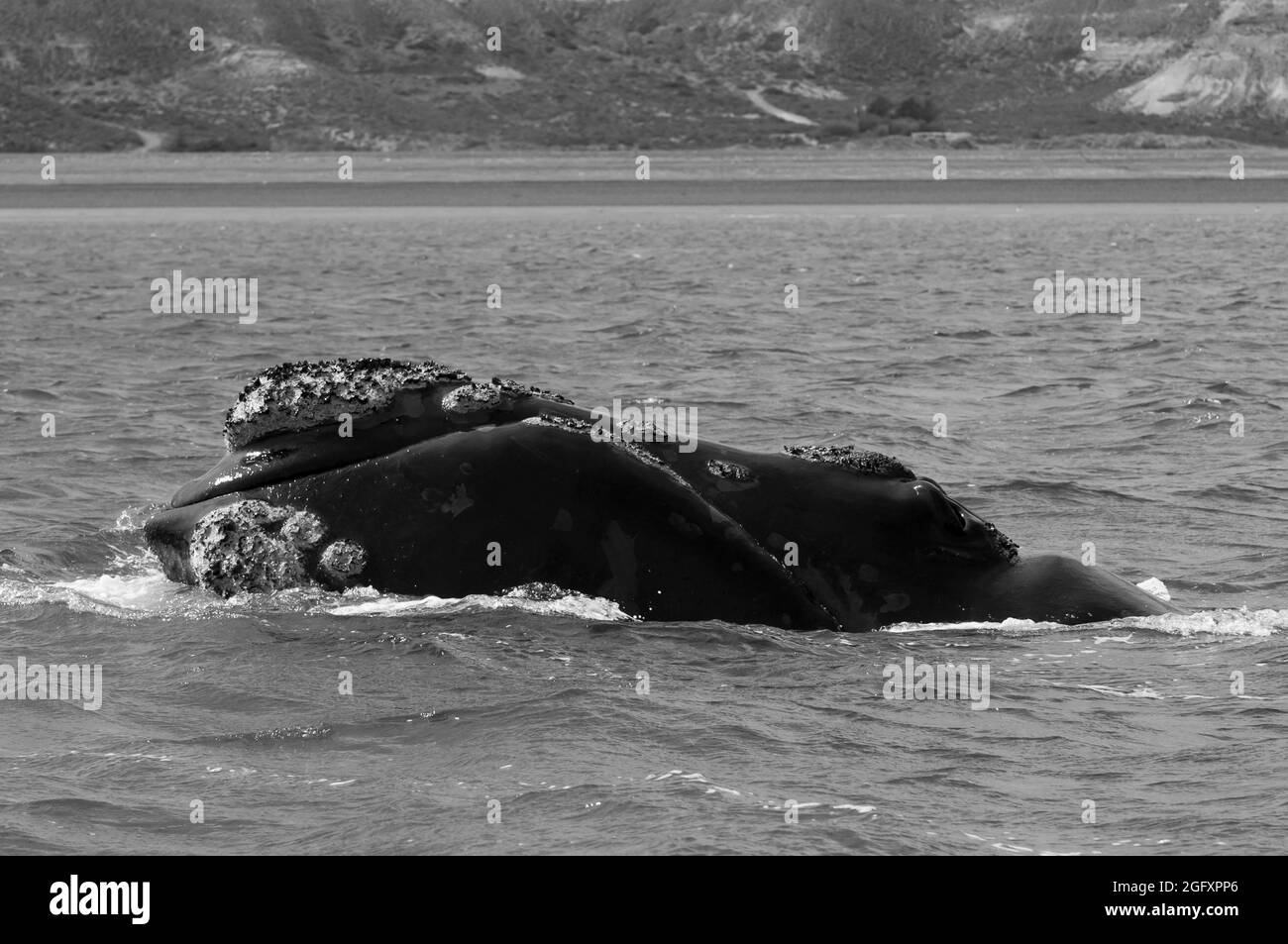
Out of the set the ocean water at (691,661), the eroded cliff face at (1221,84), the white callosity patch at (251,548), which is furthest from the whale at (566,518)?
the eroded cliff face at (1221,84)

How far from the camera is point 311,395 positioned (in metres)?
10.3

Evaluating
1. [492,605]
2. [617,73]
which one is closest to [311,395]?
[492,605]

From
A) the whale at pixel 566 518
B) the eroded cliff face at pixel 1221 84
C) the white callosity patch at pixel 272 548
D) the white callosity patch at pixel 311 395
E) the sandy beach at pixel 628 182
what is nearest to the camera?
the whale at pixel 566 518

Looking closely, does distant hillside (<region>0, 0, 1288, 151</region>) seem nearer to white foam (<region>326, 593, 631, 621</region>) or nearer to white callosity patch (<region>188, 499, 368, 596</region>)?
white callosity patch (<region>188, 499, 368, 596</region>)

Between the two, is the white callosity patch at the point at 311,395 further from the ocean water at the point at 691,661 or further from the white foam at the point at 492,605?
the white foam at the point at 492,605

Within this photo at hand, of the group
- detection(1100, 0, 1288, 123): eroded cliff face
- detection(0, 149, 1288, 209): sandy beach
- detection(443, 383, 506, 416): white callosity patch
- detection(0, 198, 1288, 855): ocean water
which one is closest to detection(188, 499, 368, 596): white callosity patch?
detection(0, 198, 1288, 855): ocean water

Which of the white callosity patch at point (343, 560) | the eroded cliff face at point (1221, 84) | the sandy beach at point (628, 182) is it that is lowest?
the white callosity patch at point (343, 560)

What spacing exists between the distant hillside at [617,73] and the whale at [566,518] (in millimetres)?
96173

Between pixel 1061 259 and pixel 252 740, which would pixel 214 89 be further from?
pixel 252 740

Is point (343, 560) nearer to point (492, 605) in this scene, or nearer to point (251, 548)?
point (251, 548)

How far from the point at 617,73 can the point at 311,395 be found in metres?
129

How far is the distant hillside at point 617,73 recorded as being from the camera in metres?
114

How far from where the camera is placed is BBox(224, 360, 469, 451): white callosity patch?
10.3m
